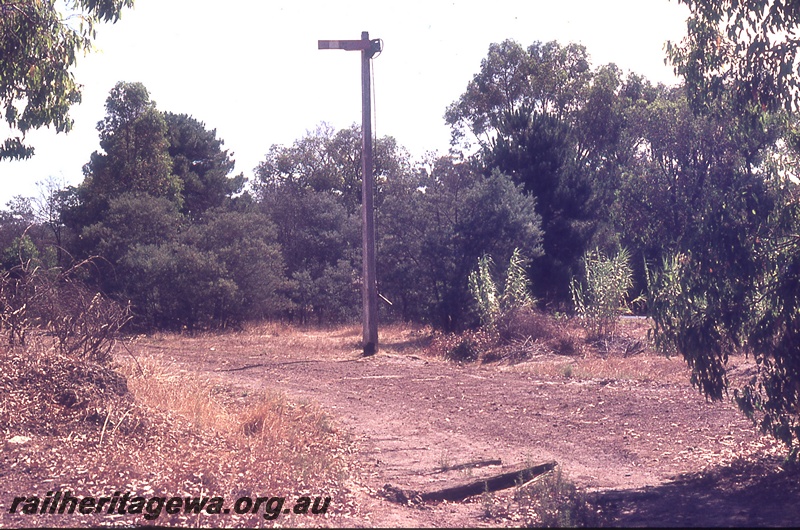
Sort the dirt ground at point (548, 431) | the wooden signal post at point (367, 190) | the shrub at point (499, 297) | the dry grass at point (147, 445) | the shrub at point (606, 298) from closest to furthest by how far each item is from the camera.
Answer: the dry grass at point (147, 445)
the dirt ground at point (548, 431)
the shrub at point (606, 298)
the wooden signal post at point (367, 190)
the shrub at point (499, 297)

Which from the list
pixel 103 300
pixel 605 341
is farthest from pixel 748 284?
pixel 605 341

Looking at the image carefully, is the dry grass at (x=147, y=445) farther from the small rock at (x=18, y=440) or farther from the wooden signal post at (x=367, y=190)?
the wooden signal post at (x=367, y=190)

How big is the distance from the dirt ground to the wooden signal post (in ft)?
3.48

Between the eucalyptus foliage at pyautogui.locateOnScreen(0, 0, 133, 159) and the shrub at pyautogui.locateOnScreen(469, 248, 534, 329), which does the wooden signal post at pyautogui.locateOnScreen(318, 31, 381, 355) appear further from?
the eucalyptus foliage at pyautogui.locateOnScreen(0, 0, 133, 159)

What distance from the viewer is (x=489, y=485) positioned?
671cm

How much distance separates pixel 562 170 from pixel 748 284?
20194mm

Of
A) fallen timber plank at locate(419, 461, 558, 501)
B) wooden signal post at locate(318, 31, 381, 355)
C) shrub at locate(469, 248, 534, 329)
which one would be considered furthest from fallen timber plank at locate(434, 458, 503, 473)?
shrub at locate(469, 248, 534, 329)

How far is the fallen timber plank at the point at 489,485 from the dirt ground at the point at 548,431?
0.12m

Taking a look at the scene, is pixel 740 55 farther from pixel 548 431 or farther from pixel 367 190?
pixel 367 190

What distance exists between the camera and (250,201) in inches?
1401

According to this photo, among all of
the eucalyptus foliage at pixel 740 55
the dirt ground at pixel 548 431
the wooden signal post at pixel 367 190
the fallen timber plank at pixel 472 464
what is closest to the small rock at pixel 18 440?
the dirt ground at pixel 548 431

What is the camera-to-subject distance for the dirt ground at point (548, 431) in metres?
6.04

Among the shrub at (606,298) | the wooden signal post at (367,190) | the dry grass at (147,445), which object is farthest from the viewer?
the wooden signal post at (367,190)

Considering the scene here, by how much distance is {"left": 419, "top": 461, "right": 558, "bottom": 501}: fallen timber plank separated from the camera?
6473mm
